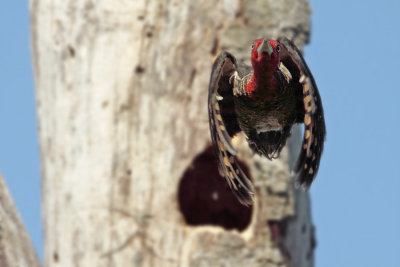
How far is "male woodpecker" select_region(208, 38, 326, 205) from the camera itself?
3775mm

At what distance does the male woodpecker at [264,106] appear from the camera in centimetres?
378

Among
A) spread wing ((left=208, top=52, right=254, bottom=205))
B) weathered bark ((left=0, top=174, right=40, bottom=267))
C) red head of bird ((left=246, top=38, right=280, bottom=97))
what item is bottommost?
weathered bark ((left=0, top=174, right=40, bottom=267))

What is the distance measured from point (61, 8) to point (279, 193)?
1.82m

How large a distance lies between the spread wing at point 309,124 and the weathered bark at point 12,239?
2280mm

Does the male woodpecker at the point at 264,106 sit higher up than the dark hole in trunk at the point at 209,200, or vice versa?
the male woodpecker at the point at 264,106

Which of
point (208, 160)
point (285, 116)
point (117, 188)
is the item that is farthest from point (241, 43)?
point (285, 116)

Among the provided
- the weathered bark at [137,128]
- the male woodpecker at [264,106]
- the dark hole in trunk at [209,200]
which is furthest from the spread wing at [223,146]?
the dark hole in trunk at [209,200]

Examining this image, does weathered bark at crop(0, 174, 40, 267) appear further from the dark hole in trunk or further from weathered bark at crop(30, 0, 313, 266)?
the dark hole in trunk

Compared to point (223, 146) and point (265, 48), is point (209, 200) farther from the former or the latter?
point (265, 48)

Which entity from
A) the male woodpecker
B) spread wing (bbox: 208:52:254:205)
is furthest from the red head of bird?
spread wing (bbox: 208:52:254:205)

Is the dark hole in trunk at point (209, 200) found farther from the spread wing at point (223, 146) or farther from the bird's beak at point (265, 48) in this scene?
the bird's beak at point (265, 48)

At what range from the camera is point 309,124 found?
3738mm

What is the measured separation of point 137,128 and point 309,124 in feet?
7.53

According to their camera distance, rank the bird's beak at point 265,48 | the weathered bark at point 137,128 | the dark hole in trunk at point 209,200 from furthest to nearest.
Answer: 1. the dark hole in trunk at point 209,200
2. the weathered bark at point 137,128
3. the bird's beak at point 265,48
